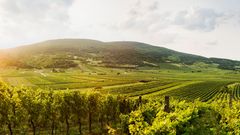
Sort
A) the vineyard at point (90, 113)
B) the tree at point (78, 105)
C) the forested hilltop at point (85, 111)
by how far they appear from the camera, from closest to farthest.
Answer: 1. the vineyard at point (90, 113)
2. the forested hilltop at point (85, 111)
3. the tree at point (78, 105)

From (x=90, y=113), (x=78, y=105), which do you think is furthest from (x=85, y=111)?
(x=78, y=105)

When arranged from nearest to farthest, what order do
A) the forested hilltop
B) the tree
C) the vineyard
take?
the vineyard → the forested hilltop → the tree

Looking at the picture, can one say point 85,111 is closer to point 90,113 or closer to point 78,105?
point 90,113

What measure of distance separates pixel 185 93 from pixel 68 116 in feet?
249

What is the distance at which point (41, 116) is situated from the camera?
5134 cm

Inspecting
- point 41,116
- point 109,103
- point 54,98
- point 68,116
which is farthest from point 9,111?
point 109,103

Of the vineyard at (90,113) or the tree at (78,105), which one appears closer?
the vineyard at (90,113)

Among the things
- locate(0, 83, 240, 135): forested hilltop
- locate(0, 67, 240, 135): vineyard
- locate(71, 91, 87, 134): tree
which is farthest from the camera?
locate(71, 91, 87, 134): tree

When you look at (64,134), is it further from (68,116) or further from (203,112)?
(203,112)

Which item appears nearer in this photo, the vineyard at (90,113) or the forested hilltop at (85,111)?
the vineyard at (90,113)

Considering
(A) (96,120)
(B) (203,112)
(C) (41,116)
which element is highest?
(B) (203,112)

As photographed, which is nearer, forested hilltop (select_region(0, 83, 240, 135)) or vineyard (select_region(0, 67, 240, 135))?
vineyard (select_region(0, 67, 240, 135))

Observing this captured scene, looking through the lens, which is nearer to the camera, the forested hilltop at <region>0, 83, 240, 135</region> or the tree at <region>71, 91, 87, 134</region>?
the forested hilltop at <region>0, 83, 240, 135</region>

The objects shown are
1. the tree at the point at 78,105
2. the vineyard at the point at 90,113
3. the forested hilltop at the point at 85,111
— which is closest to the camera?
the vineyard at the point at 90,113
